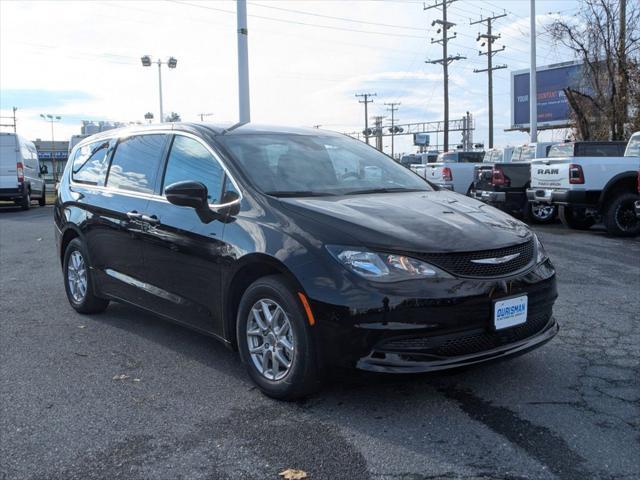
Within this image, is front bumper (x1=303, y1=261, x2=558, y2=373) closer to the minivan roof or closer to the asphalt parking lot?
the asphalt parking lot

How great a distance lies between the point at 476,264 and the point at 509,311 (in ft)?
1.13

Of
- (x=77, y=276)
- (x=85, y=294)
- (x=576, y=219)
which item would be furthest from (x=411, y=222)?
(x=576, y=219)

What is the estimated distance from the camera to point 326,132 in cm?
545

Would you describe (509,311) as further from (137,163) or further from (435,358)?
(137,163)

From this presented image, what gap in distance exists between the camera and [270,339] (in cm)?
388

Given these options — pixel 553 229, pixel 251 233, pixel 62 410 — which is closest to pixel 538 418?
pixel 251 233

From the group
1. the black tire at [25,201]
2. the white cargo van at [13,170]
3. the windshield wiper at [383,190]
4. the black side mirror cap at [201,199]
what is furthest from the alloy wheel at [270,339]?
the black tire at [25,201]

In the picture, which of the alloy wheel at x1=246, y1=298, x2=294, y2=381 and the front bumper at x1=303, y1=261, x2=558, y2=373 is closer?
the front bumper at x1=303, y1=261, x2=558, y2=373

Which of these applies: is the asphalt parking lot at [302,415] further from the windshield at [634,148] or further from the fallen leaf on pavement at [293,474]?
the windshield at [634,148]

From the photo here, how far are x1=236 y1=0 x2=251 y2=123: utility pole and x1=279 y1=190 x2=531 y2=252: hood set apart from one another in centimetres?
1208

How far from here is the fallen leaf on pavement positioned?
9.68 feet

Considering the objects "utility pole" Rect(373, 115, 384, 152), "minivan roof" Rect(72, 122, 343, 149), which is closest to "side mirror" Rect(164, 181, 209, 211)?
"minivan roof" Rect(72, 122, 343, 149)

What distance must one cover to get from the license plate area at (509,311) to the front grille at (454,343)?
0.04 metres

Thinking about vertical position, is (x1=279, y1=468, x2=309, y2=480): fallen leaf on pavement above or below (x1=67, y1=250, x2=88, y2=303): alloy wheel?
below
